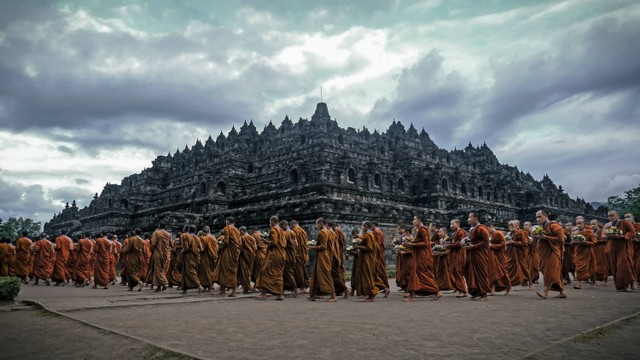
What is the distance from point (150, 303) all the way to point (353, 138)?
33.2 m

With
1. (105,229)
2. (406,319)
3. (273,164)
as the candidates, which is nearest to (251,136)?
(273,164)

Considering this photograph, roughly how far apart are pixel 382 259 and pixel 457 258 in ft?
7.95

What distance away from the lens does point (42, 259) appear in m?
17.2

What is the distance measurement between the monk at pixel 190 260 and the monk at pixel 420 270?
6.88 m

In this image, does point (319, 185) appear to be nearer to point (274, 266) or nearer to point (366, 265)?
point (274, 266)

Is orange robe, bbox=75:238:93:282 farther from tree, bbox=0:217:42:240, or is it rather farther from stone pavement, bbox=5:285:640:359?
tree, bbox=0:217:42:240

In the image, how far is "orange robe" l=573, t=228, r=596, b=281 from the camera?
13.8 meters

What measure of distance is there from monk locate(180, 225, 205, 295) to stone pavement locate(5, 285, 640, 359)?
→ 3.54 metres

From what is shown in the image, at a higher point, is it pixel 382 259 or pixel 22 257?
pixel 22 257

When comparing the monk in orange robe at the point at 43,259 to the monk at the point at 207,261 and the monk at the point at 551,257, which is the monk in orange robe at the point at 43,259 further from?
the monk at the point at 551,257

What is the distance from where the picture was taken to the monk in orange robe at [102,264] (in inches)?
596

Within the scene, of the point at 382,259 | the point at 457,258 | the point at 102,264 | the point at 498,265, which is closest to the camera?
the point at 498,265

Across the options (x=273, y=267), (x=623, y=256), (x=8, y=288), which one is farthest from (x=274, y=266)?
(x=623, y=256)

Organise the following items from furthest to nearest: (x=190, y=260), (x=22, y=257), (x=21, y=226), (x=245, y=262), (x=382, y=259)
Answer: (x=21, y=226), (x=22, y=257), (x=190, y=260), (x=245, y=262), (x=382, y=259)
